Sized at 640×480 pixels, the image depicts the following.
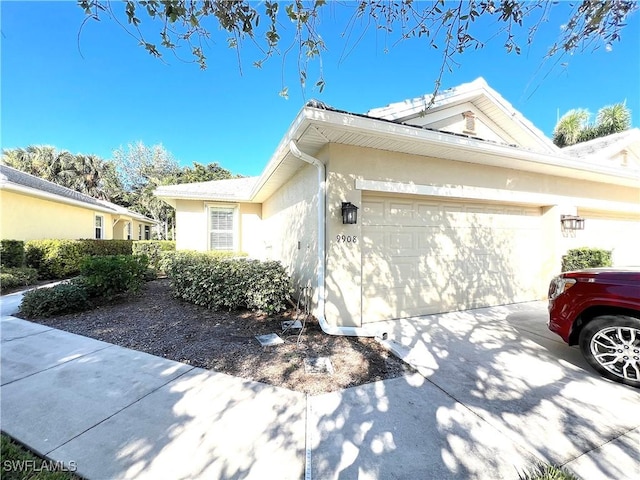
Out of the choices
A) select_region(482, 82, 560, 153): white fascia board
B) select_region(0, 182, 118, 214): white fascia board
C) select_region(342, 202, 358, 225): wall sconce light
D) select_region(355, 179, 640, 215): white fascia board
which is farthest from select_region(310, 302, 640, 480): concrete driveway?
select_region(0, 182, 118, 214): white fascia board

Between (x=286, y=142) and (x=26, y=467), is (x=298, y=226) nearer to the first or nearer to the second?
(x=286, y=142)

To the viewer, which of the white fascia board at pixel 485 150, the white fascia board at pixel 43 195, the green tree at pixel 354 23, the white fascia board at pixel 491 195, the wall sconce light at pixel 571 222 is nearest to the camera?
the green tree at pixel 354 23

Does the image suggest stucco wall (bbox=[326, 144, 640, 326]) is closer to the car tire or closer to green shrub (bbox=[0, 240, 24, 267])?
the car tire

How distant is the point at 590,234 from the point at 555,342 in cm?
556

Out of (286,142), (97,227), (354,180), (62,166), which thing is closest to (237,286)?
(286,142)

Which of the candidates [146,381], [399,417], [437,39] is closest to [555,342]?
[399,417]

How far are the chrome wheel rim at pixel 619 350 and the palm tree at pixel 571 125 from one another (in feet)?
54.5

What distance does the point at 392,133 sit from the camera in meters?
4.18

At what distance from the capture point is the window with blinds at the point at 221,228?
10.9 meters

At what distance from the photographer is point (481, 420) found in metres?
2.41

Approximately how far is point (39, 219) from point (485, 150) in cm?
1526

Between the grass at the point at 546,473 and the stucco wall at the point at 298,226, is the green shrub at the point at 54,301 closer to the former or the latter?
the stucco wall at the point at 298,226

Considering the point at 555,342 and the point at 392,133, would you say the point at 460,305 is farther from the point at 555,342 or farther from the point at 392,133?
the point at 392,133

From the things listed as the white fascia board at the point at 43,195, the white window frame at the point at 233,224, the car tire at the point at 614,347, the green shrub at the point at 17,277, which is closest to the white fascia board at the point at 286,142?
the white window frame at the point at 233,224
